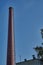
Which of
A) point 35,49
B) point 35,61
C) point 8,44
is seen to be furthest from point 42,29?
point 8,44

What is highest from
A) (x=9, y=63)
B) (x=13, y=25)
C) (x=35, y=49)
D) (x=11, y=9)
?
(x=11, y=9)

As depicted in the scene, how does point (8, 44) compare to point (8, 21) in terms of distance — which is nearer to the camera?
point (8, 44)

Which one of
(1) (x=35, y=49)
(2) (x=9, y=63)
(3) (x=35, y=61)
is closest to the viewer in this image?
(2) (x=9, y=63)

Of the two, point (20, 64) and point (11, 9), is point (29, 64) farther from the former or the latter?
point (11, 9)

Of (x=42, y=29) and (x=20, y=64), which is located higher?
(x=42, y=29)

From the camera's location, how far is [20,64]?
45219 mm

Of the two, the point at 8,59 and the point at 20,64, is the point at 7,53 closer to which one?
the point at 8,59

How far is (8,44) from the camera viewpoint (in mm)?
33469

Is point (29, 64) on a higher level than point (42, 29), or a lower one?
lower

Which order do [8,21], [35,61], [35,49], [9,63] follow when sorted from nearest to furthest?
[9,63] → [8,21] → [35,49] → [35,61]

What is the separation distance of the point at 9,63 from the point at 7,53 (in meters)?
1.81

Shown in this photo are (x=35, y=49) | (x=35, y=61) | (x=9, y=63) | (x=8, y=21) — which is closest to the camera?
(x=9, y=63)

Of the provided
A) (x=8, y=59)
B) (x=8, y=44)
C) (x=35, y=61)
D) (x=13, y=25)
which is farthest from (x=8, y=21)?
(x=35, y=61)

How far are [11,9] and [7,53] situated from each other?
844 centimetres
